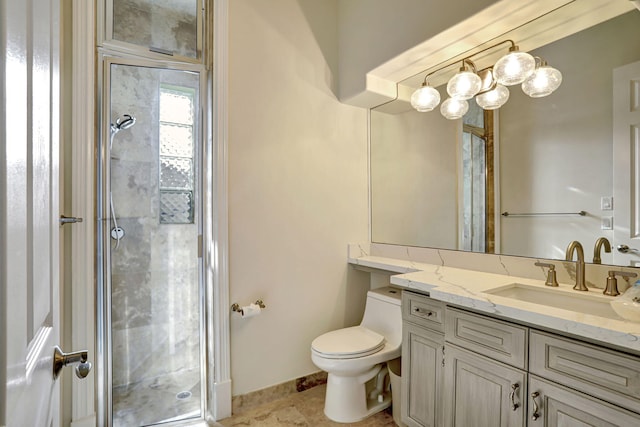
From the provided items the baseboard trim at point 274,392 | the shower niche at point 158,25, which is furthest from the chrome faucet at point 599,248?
the shower niche at point 158,25

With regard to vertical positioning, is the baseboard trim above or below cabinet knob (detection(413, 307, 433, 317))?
below

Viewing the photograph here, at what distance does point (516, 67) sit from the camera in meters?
1.52

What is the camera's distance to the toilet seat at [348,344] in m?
1.82

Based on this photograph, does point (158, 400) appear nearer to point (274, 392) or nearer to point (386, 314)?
point (274, 392)

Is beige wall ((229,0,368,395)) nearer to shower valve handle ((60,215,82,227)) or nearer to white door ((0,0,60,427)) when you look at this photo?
shower valve handle ((60,215,82,227))

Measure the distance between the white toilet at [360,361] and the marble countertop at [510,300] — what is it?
1.20 feet

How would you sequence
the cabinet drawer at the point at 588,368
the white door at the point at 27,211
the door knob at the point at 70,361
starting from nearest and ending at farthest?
the white door at the point at 27,211, the door knob at the point at 70,361, the cabinet drawer at the point at 588,368

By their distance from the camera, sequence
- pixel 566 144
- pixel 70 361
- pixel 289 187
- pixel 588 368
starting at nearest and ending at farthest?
pixel 70 361 < pixel 588 368 < pixel 566 144 < pixel 289 187

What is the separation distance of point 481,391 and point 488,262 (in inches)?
30.2

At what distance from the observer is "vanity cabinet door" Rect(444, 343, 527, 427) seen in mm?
1216

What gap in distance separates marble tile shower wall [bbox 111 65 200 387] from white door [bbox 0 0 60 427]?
1.27m

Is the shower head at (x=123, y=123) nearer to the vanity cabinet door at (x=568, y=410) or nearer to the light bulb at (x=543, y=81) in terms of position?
the light bulb at (x=543, y=81)

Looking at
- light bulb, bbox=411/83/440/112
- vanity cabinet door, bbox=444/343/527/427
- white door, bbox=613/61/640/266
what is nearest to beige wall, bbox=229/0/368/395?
light bulb, bbox=411/83/440/112

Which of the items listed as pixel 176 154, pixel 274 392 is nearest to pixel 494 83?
pixel 176 154
